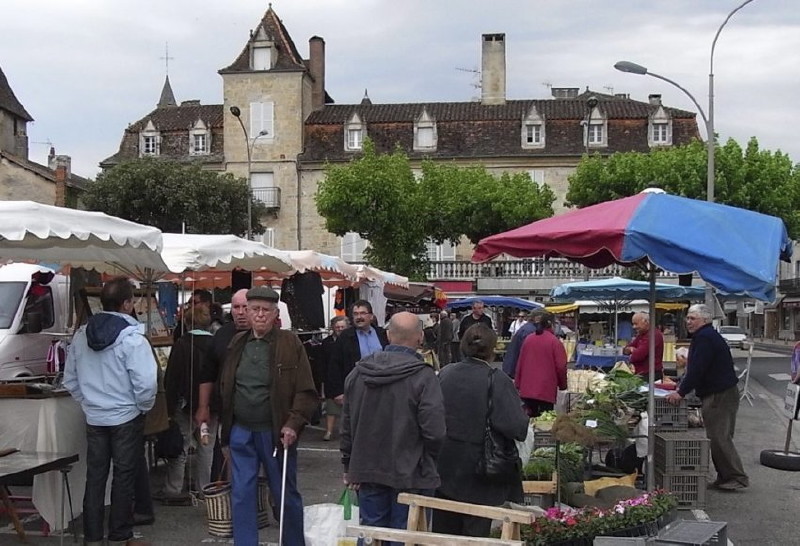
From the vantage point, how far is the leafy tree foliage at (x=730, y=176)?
3741cm

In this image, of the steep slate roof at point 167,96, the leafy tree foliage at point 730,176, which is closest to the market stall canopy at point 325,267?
the leafy tree foliage at point 730,176

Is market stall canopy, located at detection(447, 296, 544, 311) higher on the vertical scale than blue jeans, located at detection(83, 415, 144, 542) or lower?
higher

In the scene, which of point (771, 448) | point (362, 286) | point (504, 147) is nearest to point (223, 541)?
point (771, 448)

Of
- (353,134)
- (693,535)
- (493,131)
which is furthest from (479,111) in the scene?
(693,535)

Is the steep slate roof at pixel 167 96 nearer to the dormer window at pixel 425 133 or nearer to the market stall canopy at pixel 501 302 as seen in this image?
the dormer window at pixel 425 133

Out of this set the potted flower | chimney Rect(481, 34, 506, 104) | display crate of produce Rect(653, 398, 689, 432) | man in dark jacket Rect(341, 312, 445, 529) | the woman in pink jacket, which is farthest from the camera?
chimney Rect(481, 34, 506, 104)

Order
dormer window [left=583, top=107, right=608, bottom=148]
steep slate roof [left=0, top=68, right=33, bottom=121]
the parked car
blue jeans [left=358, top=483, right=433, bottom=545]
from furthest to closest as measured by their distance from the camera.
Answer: steep slate roof [left=0, top=68, right=33, bottom=121]
dormer window [left=583, top=107, right=608, bottom=148]
the parked car
blue jeans [left=358, top=483, right=433, bottom=545]

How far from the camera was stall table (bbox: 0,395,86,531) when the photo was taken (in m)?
7.12

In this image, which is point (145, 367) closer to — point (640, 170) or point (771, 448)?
point (771, 448)

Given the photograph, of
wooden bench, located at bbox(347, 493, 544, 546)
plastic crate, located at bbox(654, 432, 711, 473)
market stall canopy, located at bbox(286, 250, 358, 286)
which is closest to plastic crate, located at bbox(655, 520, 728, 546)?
wooden bench, located at bbox(347, 493, 544, 546)

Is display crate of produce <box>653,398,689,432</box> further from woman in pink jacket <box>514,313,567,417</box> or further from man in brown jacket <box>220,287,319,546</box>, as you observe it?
man in brown jacket <box>220,287,319,546</box>

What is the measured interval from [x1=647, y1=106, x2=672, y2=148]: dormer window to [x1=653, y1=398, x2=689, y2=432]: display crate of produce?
4343 centimetres

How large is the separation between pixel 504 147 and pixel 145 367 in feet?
150

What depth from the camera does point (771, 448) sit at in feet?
42.5
